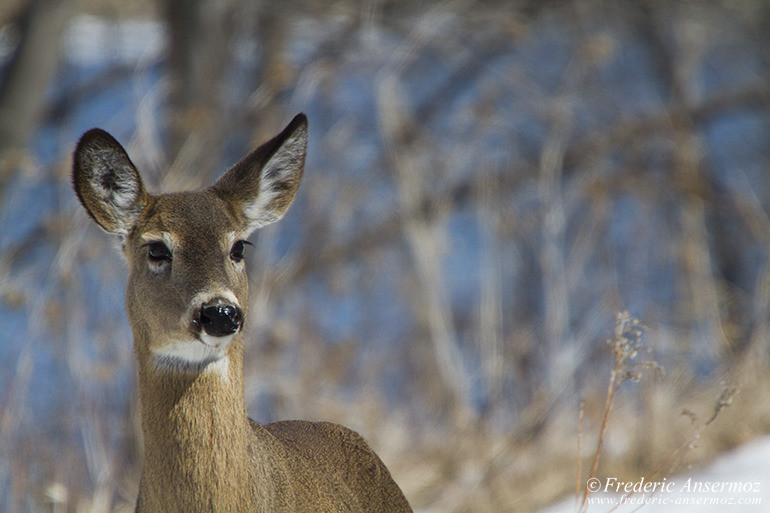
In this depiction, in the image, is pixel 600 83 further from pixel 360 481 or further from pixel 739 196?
pixel 360 481

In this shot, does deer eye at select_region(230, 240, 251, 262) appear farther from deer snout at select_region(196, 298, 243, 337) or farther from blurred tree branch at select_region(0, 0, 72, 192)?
blurred tree branch at select_region(0, 0, 72, 192)

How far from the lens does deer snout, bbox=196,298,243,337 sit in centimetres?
252

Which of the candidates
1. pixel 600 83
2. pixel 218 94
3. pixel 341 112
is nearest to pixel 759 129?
pixel 600 83

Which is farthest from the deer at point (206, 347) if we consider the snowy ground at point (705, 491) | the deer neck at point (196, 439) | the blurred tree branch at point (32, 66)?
the blurred tree branch at point (32, 66)

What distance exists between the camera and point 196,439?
2.64 meters

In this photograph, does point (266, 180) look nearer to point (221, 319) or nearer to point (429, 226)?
point (221, 319)

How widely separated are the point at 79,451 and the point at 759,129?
766cm

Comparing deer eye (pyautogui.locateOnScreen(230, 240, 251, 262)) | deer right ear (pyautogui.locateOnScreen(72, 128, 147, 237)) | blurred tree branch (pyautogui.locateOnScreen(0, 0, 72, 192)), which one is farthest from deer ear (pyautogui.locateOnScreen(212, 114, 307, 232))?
blurred tree branch (pyautogui.locateOnScreen(0, 0, 72, 192))

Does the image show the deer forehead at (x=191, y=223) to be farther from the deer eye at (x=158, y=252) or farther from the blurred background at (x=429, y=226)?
the blurred background at (x=429, y=226)

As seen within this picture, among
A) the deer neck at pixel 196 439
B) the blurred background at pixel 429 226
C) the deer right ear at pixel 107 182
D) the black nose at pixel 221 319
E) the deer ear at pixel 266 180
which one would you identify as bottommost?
the deer neck at pixel 196 439

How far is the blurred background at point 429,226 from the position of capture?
19.2 feet

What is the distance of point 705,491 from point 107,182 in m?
3.28

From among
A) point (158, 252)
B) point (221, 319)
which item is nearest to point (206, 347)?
point (221, 319)

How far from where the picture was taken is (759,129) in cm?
1025
